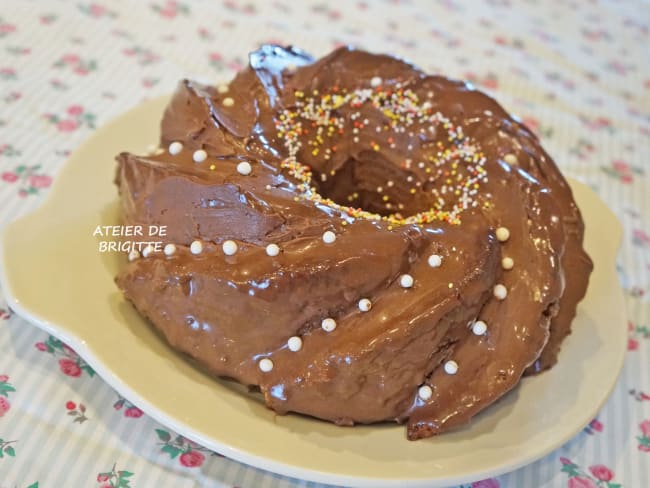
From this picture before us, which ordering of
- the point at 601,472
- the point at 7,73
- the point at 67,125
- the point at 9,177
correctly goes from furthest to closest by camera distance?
the point at 7,73, the point at 67,125, the point at 9,177, the point at 601,472

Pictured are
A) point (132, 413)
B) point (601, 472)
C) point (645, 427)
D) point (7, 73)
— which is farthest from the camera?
point (7, 73)

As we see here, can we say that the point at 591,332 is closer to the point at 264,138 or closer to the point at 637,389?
the point at 637,389

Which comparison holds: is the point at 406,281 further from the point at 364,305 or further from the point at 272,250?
the point at 272,250

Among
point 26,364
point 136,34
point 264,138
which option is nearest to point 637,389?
point 264,138

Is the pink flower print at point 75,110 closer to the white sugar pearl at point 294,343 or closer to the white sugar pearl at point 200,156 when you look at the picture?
the white sugar pearl at point 200,156

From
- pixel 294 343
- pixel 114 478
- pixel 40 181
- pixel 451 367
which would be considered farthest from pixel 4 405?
pixel 451 367

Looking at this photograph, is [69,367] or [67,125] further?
[67,125]

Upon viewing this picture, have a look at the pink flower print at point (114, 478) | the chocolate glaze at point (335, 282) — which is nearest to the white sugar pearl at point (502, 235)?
the chocolate glaze at point (335, 282)
